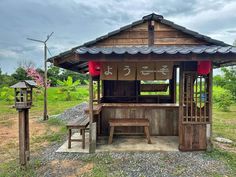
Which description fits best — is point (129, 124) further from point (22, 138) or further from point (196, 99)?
point (22, 138)

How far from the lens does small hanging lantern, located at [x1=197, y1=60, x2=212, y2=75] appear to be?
551 cm

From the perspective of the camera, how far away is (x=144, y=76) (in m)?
5.91

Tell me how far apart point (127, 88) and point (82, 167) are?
406 centimetres

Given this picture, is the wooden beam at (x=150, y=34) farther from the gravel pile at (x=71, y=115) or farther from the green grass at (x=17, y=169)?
the gravel pile at (x=71, y=115)

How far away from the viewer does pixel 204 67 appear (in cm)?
555

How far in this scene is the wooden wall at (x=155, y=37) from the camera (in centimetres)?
631

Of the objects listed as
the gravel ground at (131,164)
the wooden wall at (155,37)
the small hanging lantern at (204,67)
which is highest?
the wooden wall at (155,37)

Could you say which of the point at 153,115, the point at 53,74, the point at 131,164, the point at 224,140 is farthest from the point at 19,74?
the point at 224,140

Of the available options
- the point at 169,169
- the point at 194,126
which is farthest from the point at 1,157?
the point at 194,126

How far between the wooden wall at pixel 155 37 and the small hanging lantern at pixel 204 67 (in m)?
1.00

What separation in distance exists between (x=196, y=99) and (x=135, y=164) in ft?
8.44

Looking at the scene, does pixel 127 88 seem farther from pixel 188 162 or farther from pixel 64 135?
pixel 188 162

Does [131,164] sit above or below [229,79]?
below

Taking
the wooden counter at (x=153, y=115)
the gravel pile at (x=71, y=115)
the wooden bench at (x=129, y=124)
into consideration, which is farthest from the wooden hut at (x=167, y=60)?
the gravel pile at (x=71, y=115)
